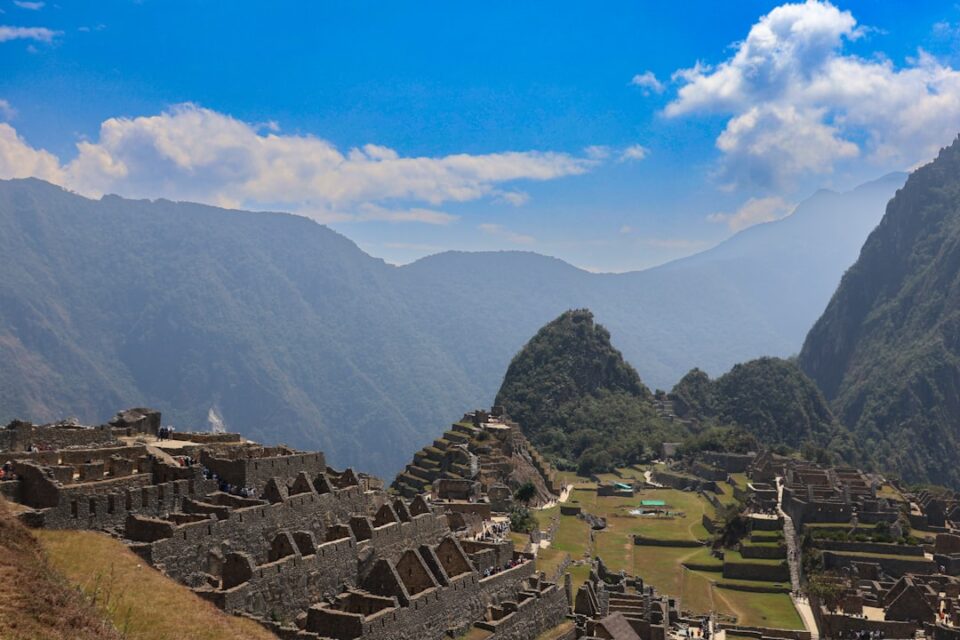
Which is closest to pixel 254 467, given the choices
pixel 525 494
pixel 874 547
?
pixel 525 494

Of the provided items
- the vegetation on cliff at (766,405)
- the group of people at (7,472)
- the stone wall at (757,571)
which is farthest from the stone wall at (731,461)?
the group of people at (7,472)

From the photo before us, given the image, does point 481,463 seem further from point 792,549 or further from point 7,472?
point 7,472

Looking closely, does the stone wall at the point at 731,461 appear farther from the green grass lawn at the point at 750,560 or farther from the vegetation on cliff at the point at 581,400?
the green grass lawn at the point at 750,560

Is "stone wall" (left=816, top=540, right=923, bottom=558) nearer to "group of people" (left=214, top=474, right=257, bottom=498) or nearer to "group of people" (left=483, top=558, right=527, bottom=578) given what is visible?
"group of people" (left=483, top=558, right=527, bottom=578)

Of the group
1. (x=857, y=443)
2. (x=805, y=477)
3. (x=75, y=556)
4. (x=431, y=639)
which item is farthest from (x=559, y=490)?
(x=857, y=443)

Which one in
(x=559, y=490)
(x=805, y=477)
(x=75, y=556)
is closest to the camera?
(x=75, y=556)

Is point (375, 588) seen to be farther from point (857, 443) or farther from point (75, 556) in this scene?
point (857, 443)
